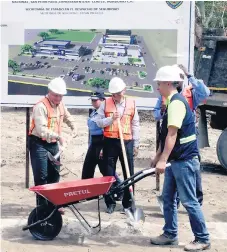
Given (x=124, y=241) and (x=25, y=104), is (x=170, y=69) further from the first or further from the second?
(x=25, y=104)

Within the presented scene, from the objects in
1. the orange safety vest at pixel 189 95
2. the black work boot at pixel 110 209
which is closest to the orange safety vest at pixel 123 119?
the orange safety vest at pixel 189 95

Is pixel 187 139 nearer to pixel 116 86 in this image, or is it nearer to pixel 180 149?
pixel 180 149

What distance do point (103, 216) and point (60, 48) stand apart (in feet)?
8.15

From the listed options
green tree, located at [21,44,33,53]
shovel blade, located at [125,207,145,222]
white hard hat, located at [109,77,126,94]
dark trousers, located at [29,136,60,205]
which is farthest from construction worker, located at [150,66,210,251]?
green tree, located at [21,44,33,53]

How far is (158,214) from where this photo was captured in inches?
322

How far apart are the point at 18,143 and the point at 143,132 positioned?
3252 mm

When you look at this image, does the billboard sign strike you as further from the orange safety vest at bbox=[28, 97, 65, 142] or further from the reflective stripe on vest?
the reflective stripe on vest

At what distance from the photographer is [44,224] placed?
680 cm

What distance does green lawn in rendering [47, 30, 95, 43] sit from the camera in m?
8.90

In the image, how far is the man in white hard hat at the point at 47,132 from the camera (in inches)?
289

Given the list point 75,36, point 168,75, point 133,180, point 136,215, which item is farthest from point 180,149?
point 75,36

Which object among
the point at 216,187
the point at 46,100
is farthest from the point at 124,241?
the point at 216,187

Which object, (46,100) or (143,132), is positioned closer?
(46,100)

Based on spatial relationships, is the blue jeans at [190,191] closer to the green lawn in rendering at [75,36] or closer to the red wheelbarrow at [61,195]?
the red wheelbarrow at [61,195]
